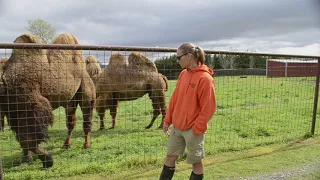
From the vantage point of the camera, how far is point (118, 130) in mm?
8789

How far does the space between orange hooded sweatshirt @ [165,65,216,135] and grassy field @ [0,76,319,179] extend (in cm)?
182

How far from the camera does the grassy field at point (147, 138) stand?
17.0ft

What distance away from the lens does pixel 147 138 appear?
740 cm

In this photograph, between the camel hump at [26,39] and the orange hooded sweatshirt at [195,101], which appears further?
the camel hump at [26,39]

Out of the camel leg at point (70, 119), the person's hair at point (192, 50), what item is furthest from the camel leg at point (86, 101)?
the person's hair at point (192, 50)

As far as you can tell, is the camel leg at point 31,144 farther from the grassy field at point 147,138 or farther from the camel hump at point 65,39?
the camel hump at point 65,39

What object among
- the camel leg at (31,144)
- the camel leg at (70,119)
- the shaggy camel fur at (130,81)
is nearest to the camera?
the camel leg at (31,144)

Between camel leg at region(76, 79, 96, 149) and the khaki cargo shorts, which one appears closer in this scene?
the khaki cargo shorts

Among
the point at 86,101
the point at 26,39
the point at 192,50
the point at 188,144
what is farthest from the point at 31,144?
the point at 192,50

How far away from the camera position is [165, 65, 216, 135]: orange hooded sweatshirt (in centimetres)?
351

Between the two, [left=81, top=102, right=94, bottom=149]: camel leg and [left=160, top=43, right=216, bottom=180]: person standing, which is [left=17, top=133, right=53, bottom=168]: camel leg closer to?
[left=81, top=102, right=94, bottom=149]: camel leg

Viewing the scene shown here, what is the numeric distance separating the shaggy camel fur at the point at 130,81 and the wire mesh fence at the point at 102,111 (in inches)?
1.1

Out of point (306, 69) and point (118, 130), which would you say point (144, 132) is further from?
point (306, 69)

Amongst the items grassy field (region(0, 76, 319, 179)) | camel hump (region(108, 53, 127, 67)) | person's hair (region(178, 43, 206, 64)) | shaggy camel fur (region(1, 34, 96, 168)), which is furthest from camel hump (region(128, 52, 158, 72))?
person's hair (region(178, 43, 206, 64))
